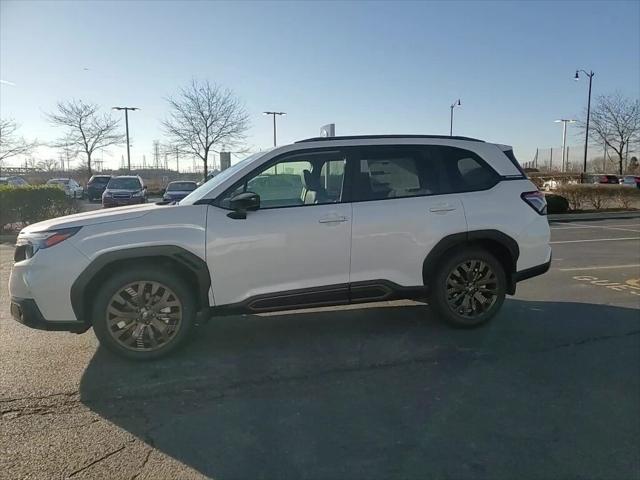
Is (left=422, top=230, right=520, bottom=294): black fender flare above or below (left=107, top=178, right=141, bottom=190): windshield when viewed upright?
below

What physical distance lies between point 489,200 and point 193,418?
3426mm

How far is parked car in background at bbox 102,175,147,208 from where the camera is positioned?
1941cm

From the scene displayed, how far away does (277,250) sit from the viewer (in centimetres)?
419

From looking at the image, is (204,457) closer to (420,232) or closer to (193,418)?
(193,418)

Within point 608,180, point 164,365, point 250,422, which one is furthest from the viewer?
point 608,180

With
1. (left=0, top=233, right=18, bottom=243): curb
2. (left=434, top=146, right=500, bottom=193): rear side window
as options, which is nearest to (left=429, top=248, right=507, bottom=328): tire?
(left=434, top=146, right=500, bottom=193): rear side window

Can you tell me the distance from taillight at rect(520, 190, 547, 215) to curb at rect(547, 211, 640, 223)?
14013 millimetres

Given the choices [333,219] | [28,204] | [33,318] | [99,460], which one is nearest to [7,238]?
[28,204]

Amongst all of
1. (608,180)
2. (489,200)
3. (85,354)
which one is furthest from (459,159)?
(608,180)

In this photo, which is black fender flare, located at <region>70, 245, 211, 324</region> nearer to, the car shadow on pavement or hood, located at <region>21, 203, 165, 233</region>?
hood, located at <region>21, 203, 165, 233</region>

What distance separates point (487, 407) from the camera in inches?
132

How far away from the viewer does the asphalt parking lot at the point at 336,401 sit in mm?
2729

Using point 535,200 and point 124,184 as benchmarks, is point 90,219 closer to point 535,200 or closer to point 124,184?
point 535,200

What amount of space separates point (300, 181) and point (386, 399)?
2.06 metres
